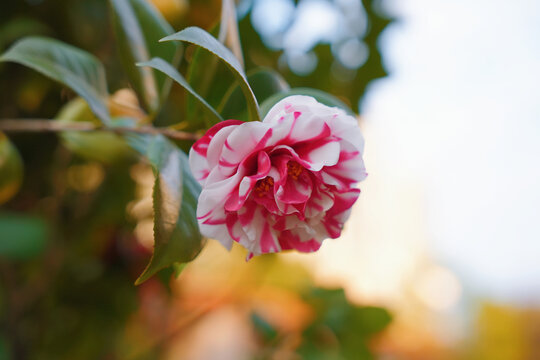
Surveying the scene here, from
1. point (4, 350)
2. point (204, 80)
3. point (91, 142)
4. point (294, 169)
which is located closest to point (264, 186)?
point (294, 169)

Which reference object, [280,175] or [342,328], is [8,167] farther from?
[342,328]

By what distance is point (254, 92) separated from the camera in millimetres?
338

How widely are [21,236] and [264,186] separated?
606 millimetres

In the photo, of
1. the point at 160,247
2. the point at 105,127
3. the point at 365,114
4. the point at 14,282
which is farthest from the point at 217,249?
the point at 160,247

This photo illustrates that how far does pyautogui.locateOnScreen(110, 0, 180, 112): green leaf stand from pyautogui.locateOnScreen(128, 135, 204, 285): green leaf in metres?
0.12

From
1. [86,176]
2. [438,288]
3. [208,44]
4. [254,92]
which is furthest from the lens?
[438,288]

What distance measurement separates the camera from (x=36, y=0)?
2.47ft

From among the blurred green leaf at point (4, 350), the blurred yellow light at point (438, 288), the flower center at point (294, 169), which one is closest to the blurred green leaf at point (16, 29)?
the blurred green leaf at point (4, 350)

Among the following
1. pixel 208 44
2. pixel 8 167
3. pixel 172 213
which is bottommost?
pixel 8 167

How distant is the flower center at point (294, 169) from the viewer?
267 millimetres

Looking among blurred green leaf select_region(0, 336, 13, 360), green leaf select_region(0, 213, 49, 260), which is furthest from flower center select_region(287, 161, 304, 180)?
blurred green leaf select_region(0, 336, 13, 360)

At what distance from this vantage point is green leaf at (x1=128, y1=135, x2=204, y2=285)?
25 centimetres

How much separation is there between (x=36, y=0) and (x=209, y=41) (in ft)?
2.28

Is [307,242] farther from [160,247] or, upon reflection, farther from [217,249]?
[217,249]
